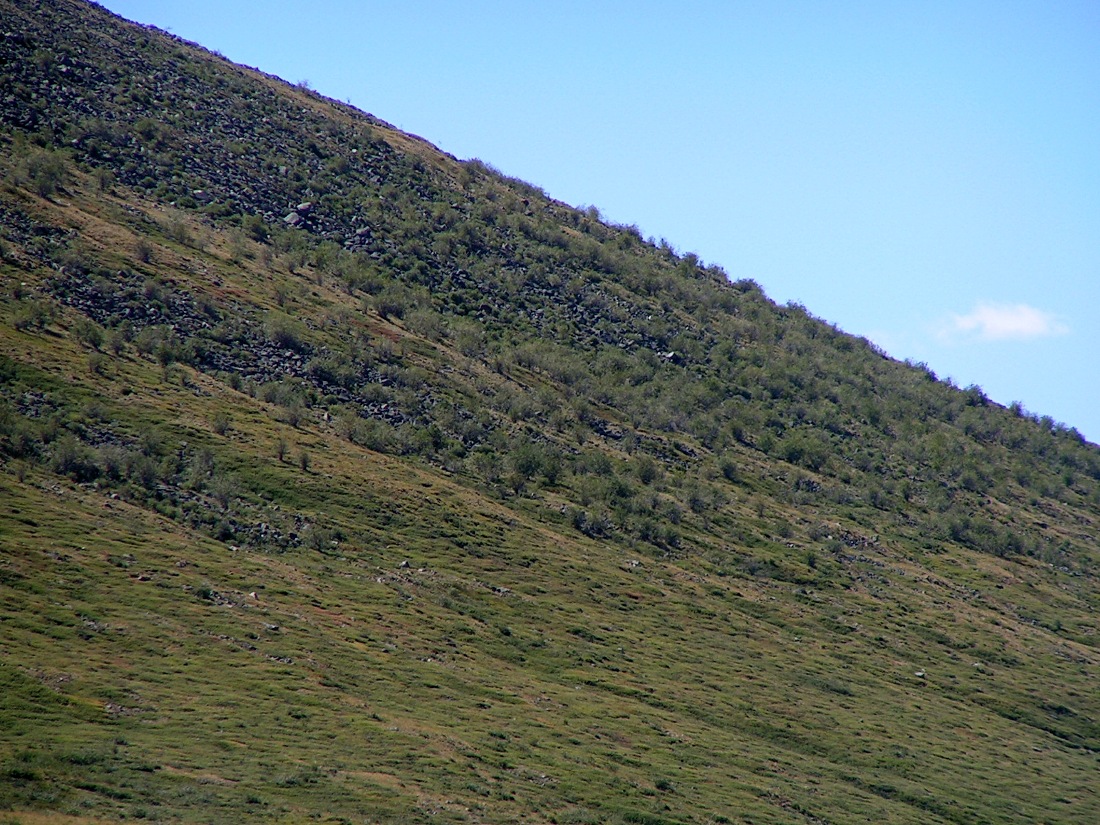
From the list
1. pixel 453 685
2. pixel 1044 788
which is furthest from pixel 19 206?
pixel 1044 788

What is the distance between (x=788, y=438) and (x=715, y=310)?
2077 cm

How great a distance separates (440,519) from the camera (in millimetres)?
42375

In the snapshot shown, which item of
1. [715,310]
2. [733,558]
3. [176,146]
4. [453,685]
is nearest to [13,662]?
[453,685]

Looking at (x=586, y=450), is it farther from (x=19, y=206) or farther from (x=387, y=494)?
(x=19, y=206)

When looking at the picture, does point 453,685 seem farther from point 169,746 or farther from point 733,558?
point 733,558

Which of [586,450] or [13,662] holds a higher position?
[586,450]

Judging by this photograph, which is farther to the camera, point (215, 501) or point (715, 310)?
point (715, 310)

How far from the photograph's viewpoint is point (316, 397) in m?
48.9

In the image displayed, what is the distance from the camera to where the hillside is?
25.5m

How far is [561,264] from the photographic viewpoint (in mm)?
78812

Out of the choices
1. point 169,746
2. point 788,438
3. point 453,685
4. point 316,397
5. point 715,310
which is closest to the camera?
point 169,746

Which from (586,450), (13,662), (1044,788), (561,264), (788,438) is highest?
(561,264)

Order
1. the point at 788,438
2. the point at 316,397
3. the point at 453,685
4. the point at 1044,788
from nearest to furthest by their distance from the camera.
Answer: the point at 453,685
the point at 1044,788
the point at 316,397
the point at 788,438

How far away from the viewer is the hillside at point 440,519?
1004 inches
